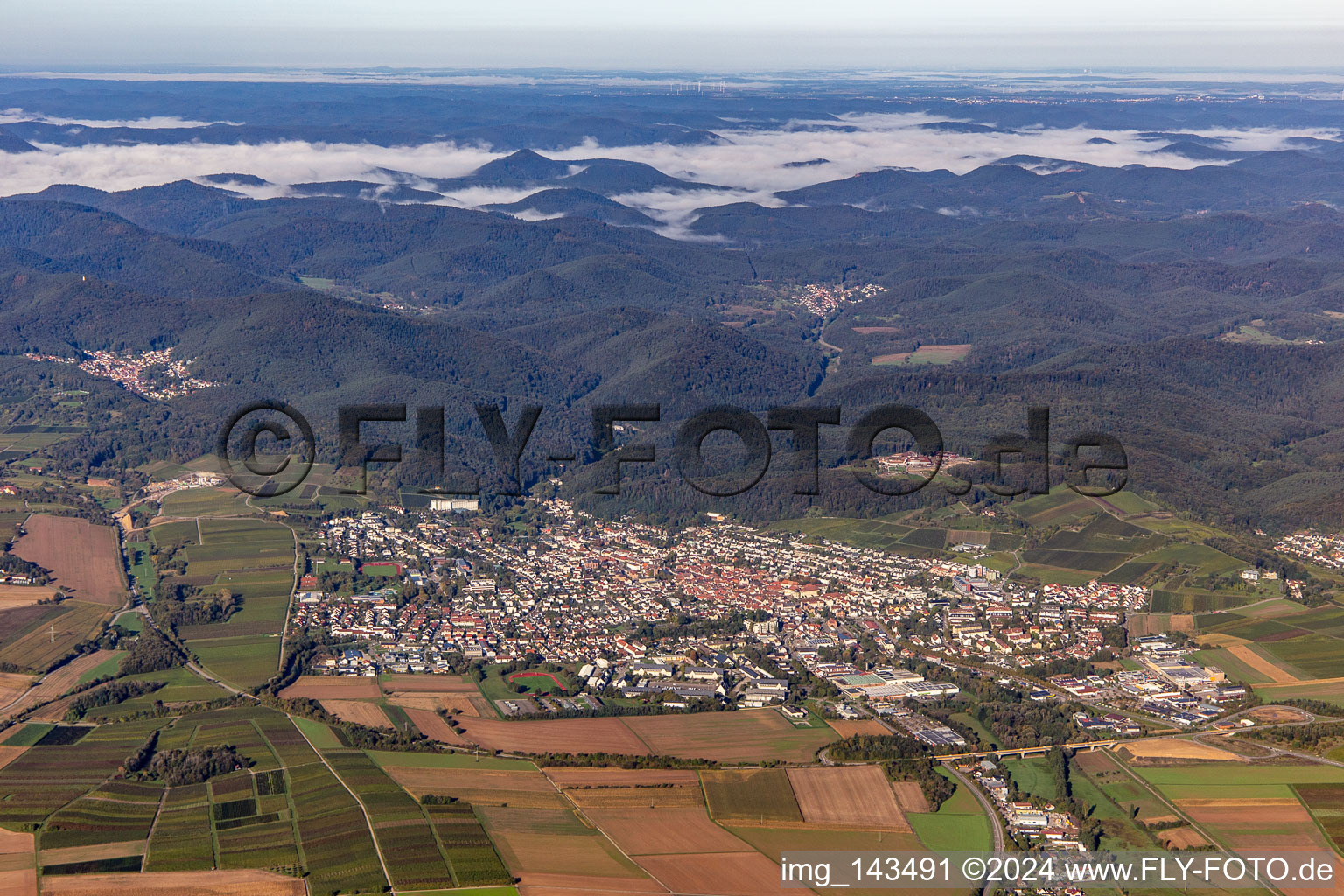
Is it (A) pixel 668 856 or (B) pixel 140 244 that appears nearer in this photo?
(A) pixel 668 856

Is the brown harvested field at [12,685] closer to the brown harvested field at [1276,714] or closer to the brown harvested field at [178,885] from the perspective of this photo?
the brown harvested field at [178,885]

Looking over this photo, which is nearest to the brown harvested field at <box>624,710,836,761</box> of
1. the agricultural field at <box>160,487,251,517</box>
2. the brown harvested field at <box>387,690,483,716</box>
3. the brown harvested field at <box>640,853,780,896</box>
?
the brown harvested field at <box>387,690,483,716</box>

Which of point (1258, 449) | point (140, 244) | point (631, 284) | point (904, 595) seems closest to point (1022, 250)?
point (631, 284)

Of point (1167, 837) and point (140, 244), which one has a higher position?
point (140, 244)

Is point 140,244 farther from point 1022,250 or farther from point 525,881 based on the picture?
point 525,881

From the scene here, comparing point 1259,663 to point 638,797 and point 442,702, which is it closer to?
point 638,797

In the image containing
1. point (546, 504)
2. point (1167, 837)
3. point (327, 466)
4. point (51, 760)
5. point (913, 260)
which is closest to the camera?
point (1167, 837)

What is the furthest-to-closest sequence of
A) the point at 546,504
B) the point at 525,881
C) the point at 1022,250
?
the point at 1022,250 → the point at 546,504 → the point at 525,881
